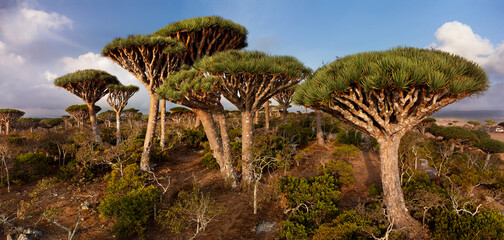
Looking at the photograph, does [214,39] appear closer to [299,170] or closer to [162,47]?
[162,47]

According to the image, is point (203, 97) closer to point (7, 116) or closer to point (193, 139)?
point (193, 139)

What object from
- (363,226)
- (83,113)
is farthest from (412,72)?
(83,113)

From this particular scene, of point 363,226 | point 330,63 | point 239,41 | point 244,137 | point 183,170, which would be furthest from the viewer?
point 183,170

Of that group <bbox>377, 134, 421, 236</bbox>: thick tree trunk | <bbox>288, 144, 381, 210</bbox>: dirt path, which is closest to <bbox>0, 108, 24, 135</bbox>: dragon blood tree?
<bbox>288, 144, 381, 210</bbox>: dirt path

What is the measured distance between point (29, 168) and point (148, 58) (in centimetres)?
1040

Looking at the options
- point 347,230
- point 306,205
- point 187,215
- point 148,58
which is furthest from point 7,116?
point 347,230

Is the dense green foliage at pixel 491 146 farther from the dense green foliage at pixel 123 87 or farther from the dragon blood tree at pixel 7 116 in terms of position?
the dragon blood tree at pixel 7 116

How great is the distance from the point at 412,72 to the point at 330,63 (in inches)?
105

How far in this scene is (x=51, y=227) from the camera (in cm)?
768

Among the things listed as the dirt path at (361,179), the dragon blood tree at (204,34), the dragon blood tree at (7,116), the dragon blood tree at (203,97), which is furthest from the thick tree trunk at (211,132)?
the dragon blood tree at (7,116)

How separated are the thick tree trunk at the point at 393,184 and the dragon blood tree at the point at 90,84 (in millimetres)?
20181

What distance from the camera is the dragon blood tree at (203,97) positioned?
8.53 meters

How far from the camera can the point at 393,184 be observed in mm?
6504

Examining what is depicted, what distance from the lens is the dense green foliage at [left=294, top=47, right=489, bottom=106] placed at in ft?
16.6
